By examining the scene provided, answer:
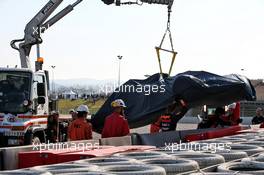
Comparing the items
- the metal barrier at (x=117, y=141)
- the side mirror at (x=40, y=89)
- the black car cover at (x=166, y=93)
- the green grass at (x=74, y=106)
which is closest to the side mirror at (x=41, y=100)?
the side mirror at (x=40, y=89)

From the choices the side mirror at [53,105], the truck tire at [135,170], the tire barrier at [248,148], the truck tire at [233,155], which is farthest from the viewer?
the side mirror at [53,105]

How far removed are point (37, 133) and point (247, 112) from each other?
3164cm

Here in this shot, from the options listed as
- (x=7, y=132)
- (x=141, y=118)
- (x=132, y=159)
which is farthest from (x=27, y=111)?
(x=132, y=159)

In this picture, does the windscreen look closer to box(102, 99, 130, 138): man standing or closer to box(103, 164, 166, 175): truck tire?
box(102, 99, 130, 138): man standing

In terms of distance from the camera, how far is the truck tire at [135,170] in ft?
18.6

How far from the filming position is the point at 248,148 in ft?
26.8

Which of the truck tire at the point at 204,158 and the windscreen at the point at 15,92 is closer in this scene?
the truck tire at the point at 204,158

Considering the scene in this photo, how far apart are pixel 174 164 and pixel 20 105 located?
8061 millimetres

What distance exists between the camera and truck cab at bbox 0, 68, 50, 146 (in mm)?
13438

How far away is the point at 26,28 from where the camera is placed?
1736 centimetres

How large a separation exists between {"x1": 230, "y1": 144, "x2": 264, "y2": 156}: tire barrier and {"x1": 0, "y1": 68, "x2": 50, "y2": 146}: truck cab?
631 cm

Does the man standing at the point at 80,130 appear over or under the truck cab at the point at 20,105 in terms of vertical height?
under

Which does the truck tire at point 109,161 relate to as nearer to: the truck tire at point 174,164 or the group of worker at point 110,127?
the truck tire at point 174,164

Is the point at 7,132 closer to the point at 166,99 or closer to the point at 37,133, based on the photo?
the point at 37,133
